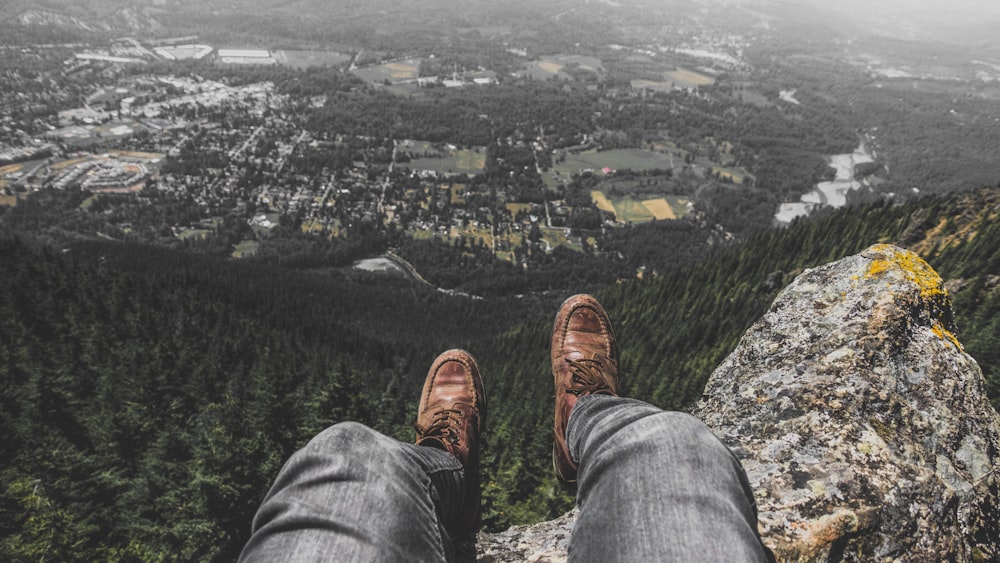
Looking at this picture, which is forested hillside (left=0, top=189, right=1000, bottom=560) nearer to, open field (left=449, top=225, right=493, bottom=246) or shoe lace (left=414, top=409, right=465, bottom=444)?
shoe lace (left=414, top=409, right=465, bottom=444)

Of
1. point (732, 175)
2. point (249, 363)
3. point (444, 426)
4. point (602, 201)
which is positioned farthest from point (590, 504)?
point (732, 175)

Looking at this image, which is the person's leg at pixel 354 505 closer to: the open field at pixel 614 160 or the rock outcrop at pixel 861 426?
the rock outcrop at pixel 861 426

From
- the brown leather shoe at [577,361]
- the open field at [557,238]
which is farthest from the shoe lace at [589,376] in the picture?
the open field at [557,238]

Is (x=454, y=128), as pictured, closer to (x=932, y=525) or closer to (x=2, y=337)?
(x=2, y=337)

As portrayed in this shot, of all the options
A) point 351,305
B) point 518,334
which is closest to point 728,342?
point 518,334

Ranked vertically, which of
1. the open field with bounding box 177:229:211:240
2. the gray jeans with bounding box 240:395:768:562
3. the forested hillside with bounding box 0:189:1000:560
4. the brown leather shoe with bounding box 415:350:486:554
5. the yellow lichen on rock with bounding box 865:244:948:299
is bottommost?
the open field with bounding box 177:229:211:240

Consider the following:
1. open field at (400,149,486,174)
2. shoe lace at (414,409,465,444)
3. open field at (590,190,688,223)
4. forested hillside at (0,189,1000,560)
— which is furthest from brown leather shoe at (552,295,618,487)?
open field at (400,149,486,174)

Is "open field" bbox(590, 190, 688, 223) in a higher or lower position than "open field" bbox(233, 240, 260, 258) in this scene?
higher
